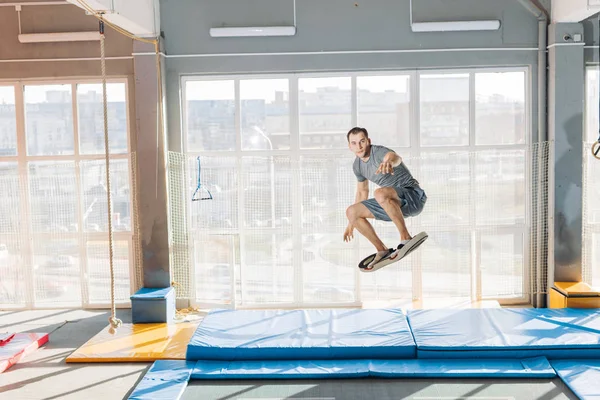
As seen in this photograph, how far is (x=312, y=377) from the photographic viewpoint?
20.5 feet

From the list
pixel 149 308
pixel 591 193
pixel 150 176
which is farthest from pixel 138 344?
pixel 591 193

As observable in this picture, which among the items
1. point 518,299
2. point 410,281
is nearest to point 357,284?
point 410,281

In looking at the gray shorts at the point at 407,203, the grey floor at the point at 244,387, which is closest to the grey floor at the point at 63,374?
the grey floor at the point at 244,387

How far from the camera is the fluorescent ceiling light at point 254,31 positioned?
852 centimetres

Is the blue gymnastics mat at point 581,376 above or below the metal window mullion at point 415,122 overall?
below

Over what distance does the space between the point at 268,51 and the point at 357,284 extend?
136 inches

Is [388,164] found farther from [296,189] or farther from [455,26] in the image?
[455,26]

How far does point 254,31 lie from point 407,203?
375 centimetres

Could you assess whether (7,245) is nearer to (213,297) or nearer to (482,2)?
(213,297)

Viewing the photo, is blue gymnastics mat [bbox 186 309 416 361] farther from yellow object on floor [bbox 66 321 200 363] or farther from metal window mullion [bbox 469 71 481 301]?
metal window mullion [bbox 469 71 481 301]

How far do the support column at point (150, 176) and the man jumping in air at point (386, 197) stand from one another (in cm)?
324

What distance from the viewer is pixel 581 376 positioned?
6066mm

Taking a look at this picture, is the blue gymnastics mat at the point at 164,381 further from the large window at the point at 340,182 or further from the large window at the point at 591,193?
the large window at the point at 591,193

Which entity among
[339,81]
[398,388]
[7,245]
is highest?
[339,81]
